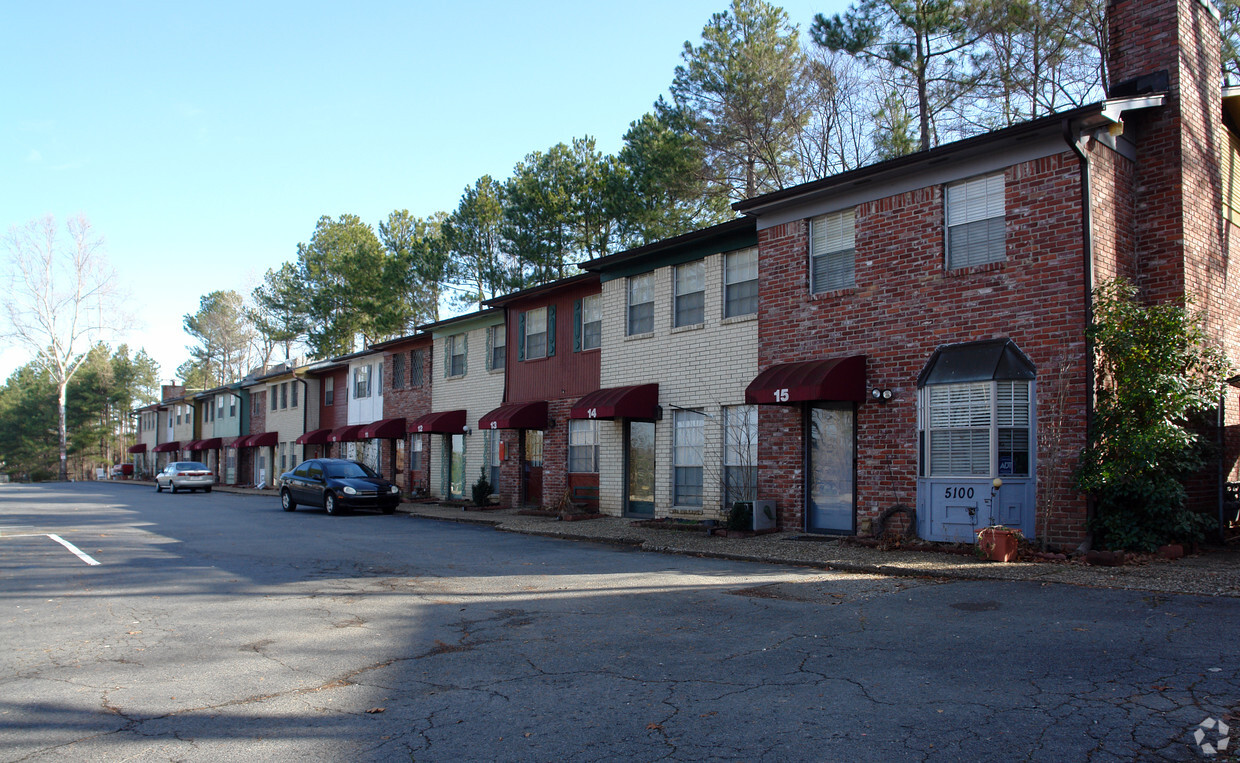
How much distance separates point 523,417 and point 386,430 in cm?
959

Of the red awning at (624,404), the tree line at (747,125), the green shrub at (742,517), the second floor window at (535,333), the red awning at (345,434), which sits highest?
the tree line at (747,125)

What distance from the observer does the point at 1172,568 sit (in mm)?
9906

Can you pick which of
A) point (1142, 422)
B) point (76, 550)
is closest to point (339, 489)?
point (76, 550)

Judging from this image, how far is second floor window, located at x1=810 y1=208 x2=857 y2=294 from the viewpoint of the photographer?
14188mm

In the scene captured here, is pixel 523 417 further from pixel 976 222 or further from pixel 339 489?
pixel 976 222

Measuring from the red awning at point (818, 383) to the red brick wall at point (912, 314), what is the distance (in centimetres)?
25

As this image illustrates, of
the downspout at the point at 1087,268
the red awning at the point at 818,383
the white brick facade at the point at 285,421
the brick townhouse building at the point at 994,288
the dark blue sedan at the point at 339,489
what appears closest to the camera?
the downspout at the point at 1087,268

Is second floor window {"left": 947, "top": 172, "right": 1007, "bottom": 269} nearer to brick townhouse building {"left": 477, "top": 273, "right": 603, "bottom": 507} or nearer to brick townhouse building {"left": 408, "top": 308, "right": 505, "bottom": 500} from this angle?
brick townhouse building {"left": 477, "top": 273, "right": 603, "bottom": 507}

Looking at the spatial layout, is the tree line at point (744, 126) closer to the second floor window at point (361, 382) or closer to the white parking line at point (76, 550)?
the second floor window at point (361, 382)

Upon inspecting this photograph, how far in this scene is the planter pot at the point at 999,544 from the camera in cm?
1082

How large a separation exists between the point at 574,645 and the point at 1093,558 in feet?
22.8

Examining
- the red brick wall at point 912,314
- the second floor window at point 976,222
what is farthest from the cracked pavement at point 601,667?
the second floor window at point 976,222

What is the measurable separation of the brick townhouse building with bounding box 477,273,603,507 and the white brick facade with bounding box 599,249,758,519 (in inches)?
32.7

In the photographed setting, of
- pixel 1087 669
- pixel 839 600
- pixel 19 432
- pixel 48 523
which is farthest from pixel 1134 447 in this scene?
pixel 19 432
